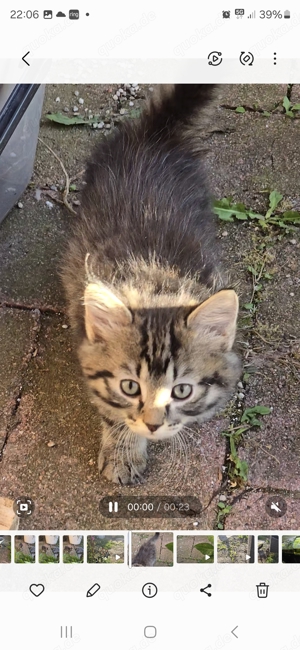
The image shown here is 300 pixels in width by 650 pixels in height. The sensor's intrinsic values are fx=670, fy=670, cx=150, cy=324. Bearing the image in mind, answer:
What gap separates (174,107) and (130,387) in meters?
0.81

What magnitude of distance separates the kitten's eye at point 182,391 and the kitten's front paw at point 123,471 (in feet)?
1.24

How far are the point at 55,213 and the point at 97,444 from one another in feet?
2.54

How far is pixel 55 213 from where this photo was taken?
2.15m

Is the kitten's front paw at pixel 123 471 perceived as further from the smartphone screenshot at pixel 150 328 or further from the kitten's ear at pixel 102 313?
the kitten's ear at pixel 102 313

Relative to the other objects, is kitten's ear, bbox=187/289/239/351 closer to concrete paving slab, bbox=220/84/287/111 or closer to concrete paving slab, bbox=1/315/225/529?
concrete paving slab, bbox=1/315/225/529

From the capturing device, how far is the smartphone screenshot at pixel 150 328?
4.74ft

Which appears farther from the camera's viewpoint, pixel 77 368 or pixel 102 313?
pixel 77 368
